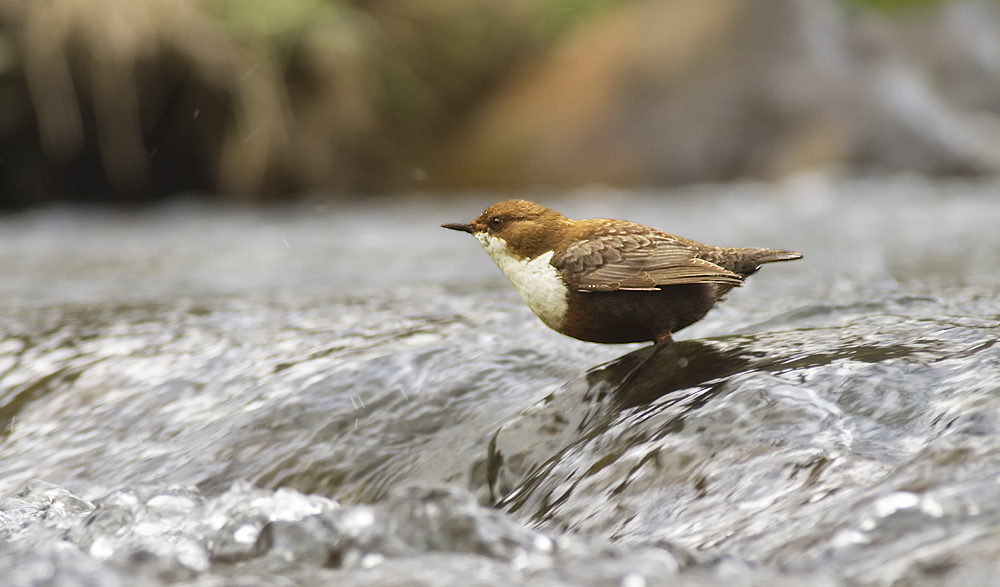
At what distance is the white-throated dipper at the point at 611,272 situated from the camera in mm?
2480

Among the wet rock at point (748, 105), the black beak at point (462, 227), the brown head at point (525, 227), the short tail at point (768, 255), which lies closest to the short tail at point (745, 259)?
the short tail at point (768, 255)

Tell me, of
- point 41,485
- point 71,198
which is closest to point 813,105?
point 71,198

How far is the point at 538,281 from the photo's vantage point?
2.60 meters

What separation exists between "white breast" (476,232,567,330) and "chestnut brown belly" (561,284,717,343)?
0.13 ft

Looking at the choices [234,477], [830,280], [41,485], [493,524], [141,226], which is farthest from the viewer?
[141,226]

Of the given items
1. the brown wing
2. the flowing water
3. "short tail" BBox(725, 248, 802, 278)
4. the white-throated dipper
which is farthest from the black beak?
"short tail" BBox(725, 248, 802, 278)

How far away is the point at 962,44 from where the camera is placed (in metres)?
9.73

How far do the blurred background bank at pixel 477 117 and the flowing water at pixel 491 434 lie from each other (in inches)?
166

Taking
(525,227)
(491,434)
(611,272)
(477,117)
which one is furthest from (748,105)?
(491,434)

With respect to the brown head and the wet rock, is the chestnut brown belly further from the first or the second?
the wet rock

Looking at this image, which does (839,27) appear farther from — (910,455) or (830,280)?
(910,455)

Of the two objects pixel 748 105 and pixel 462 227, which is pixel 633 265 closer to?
pixel 462 227

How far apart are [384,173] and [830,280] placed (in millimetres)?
6611

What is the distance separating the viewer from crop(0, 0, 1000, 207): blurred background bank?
875 centimetres
